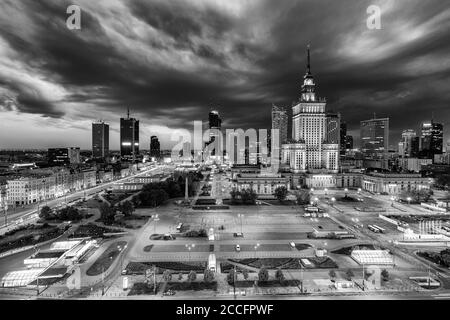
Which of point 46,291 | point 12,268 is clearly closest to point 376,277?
point 46,291

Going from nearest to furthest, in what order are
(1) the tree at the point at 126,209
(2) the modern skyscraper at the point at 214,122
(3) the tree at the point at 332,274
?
(3) the tree at the point at 332,274 → (1) the tree at the point at 126,209 → (2) the modern skyscraper at the point at 214,122

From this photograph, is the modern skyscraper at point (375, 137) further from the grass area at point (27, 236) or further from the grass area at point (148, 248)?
the grass area at point (27, 236)

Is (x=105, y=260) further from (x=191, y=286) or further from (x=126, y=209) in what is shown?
(x=126, y=209)

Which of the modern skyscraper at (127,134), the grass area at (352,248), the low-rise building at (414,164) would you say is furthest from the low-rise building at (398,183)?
the modern skyscraper at (127,134)

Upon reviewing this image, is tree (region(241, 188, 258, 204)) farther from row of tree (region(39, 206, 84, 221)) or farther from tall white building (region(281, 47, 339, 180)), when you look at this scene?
tall white building (region(281, 47, 339, 180))
